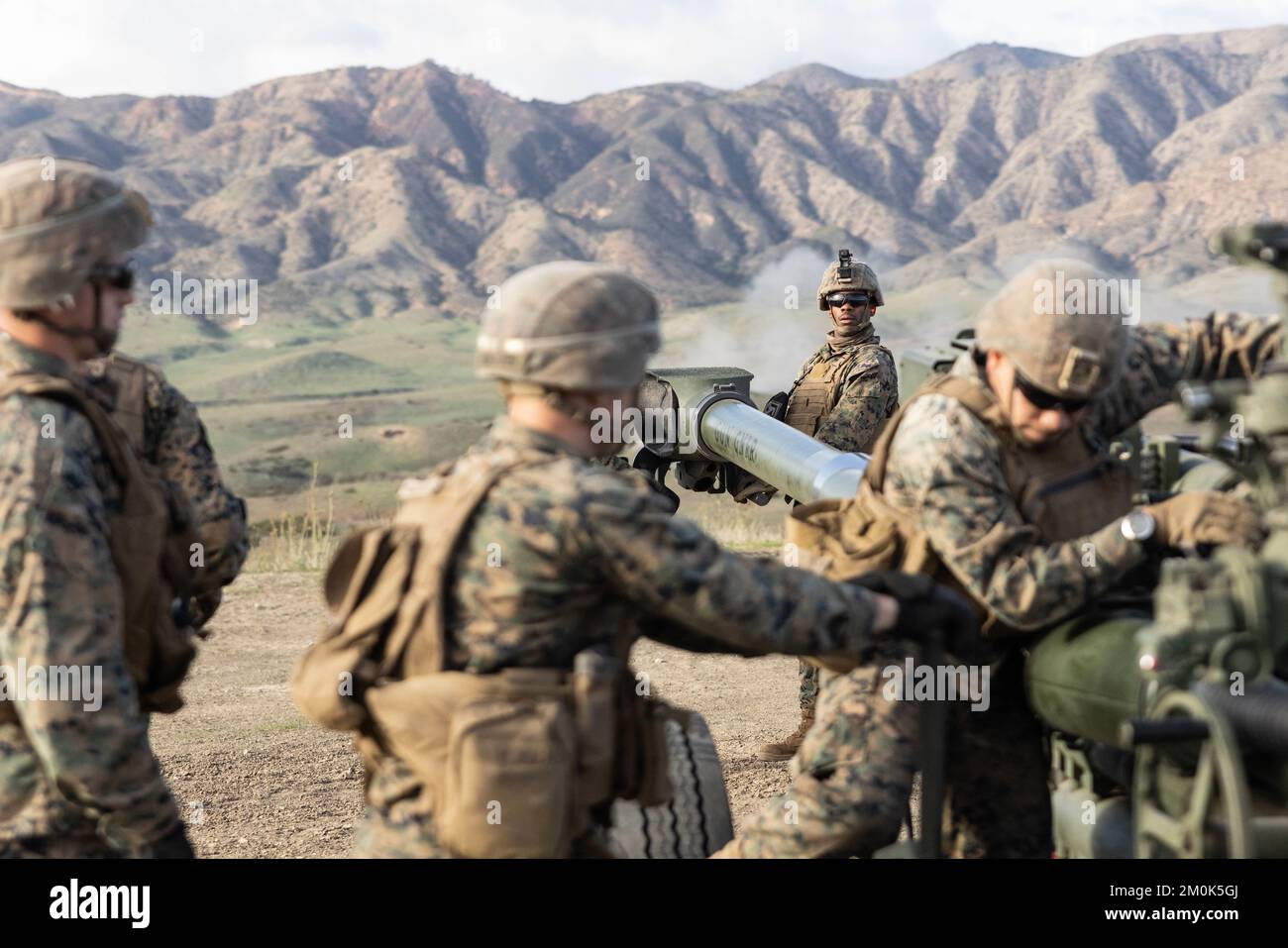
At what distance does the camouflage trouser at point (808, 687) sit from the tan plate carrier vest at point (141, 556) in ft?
12.4

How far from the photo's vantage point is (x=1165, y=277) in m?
92.8

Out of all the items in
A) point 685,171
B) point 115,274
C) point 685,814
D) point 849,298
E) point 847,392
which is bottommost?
point 685,814

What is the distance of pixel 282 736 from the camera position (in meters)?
8.05

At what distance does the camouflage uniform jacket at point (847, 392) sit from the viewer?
843 cm

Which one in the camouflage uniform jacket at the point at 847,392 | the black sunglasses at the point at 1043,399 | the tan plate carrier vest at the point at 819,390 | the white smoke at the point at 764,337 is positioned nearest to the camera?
the black sunglasses at the point at 1043,399

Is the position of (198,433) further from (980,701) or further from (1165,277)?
(1165,277)

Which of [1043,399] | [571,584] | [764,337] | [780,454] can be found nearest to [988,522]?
[1043,399]

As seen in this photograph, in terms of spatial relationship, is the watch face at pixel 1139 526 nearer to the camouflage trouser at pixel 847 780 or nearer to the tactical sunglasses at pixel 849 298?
the camouflage trouser at pixel 847 780

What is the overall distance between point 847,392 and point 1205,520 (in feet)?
15.9

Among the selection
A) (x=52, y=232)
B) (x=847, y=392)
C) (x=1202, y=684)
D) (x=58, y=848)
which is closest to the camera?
(x=1202, y=684)

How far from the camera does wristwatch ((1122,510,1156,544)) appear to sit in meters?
3.78

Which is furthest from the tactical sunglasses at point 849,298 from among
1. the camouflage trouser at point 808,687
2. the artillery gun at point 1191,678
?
the artillery gun at point 1191,678

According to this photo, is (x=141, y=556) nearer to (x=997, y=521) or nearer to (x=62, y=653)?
(x=62, y=653)

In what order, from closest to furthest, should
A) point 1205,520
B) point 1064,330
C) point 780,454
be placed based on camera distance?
point 1205,520 → point 1064,330 → point 780,454
